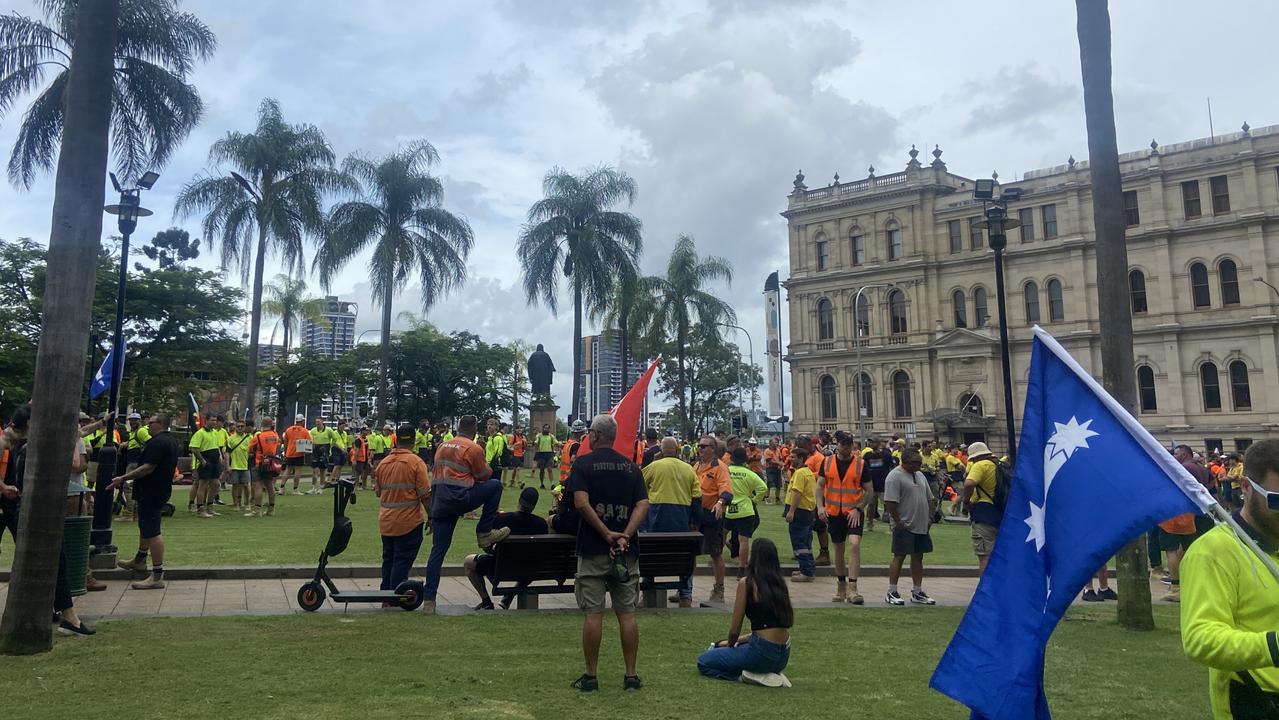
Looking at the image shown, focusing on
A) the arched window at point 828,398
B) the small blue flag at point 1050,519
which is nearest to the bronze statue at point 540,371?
the arched window at point 828,398

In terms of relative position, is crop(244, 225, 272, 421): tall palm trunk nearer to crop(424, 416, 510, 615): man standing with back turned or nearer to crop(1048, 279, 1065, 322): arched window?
crop(424, 416, 510, 615): man standing with back turned

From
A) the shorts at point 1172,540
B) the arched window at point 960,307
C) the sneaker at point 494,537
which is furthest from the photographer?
the arched window at point 960,307

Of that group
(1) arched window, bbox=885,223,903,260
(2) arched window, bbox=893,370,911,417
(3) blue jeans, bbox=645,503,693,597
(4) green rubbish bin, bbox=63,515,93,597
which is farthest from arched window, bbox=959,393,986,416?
(4) green rubbish bin, bbox=63,515,93,597

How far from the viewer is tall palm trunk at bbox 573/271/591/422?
35031 millimetres

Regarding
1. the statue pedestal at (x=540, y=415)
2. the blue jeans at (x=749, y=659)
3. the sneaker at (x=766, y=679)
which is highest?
the statue pedestal at (x=540, y=415)

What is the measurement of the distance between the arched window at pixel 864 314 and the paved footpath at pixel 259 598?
4701cm

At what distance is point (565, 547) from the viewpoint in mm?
9078

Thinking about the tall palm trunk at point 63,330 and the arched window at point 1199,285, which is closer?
the tall palm trunk at point 63,330

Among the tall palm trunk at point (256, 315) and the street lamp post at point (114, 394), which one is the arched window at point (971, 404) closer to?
the tall palm trunk at point (256, 315)

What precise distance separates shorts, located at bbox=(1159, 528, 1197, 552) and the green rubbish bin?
491 inches

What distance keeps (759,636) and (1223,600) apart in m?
3.88

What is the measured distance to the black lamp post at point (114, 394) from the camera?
10.7 meters

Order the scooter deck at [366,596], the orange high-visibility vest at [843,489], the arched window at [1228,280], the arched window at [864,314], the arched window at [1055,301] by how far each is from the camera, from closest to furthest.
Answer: the scooter deck at [366,596], the orange high-visibility vest at [843,489], the arched window at [1228,280], the arched window at [1055,301], the arched window at [864,314]

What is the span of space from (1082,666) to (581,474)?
178 inches
